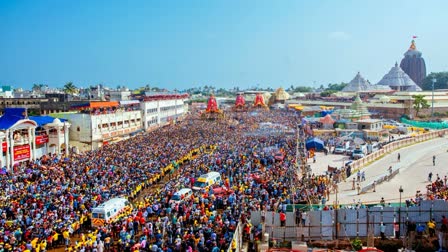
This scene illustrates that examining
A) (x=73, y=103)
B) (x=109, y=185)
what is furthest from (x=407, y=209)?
(x=73, y=103)

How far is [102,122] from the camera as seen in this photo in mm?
47531

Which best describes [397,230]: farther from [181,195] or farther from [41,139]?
[41,139]

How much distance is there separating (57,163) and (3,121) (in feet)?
19.1

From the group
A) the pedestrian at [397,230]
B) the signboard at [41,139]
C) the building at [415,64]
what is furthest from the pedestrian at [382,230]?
the building at [415,64]

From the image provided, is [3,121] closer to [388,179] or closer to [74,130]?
[74,130]

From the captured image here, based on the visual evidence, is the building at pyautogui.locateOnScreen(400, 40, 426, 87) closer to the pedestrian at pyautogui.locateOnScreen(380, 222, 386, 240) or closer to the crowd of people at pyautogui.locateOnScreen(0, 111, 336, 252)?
the crowd of people at pyautogui.locateOnScreen(0, 111, 336, 252)

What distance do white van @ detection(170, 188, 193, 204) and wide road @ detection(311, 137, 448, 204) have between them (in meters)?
7.34

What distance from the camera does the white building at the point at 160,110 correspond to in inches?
2428

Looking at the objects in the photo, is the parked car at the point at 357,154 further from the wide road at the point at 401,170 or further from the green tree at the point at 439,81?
the green tree at the point at 439,81

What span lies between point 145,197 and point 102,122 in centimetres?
2664

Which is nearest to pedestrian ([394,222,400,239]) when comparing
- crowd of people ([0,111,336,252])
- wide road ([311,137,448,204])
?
crowd of people ([0,111,336,252])

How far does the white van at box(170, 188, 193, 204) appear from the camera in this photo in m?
20.3

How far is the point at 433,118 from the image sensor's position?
241 feet

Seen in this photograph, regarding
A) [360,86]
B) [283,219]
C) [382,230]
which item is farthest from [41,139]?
[360,86]
